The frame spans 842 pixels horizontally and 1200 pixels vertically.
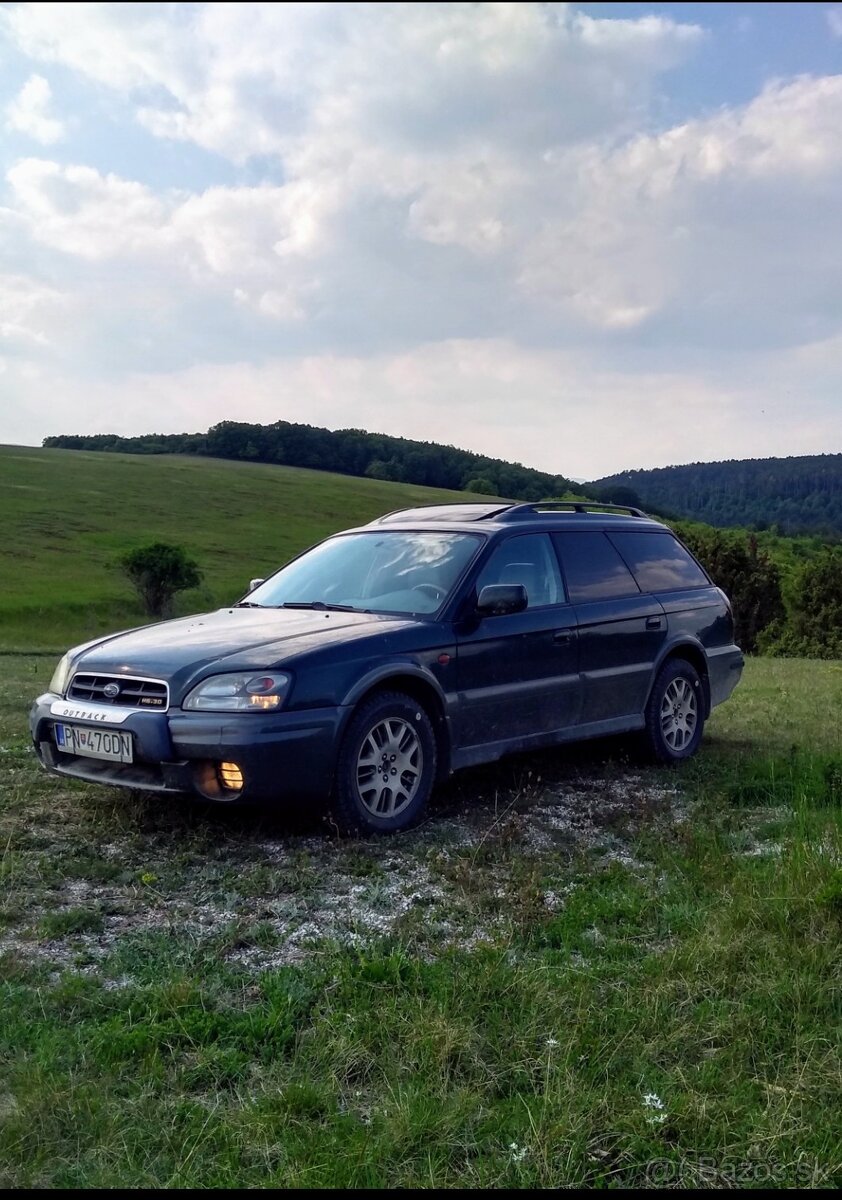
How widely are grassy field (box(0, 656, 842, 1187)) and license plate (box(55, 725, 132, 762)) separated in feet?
1.27

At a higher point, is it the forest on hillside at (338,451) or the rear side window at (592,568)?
the forest on hillside at (338,451)

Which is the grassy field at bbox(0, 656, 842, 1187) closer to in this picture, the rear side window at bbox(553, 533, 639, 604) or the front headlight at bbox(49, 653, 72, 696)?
the front headlight at bbox(49, 653, 72, 696)

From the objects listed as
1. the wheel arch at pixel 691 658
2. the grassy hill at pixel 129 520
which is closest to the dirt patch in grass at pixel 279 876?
the wheel arch at pixel 691 658

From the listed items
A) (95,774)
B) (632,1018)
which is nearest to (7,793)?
(95,774)

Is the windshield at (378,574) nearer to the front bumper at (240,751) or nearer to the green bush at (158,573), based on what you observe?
the front bumper at (240,751)

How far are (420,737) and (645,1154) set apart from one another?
10.0 feet

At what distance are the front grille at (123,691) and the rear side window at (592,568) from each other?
274cm

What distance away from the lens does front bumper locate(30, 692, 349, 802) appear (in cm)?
482

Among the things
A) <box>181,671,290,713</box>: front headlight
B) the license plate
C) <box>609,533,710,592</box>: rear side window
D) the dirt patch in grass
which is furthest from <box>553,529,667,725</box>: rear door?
the license plate

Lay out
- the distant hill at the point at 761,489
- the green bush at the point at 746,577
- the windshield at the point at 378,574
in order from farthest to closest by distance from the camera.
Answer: the distant hill at the point at 761,489, the green bush at the point at 746,577, the windshield at the point at 378,574

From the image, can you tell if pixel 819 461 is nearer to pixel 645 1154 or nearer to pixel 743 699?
pixel 743 699

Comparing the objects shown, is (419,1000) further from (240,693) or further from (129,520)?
(129,520)

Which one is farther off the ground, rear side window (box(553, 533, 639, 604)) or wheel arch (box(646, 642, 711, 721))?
rear side window (box(553, 533, 639, 604))

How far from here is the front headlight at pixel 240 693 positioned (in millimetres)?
4902
